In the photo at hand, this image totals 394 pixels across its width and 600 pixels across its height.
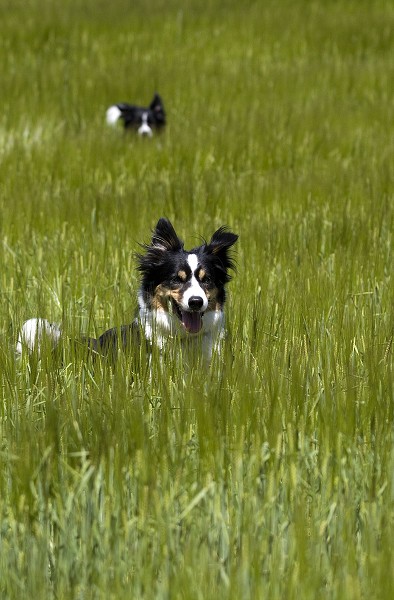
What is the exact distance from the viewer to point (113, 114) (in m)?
10.0

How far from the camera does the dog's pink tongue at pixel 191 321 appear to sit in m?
3.72

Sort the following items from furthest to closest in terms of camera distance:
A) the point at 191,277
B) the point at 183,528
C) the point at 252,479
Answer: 1. the point at 191,277
2. the point at 252,479
3. the point at 183,528

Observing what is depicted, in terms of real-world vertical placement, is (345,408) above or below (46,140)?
below

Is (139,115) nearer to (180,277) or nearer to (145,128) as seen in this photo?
(145,128)

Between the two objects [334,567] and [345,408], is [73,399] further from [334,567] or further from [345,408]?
[334,567]

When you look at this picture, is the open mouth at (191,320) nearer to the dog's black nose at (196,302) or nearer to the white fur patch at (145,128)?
the dog's black nose at (196,302)

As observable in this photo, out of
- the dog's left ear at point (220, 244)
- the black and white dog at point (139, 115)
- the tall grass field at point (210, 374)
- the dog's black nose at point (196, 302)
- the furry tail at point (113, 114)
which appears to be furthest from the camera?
the furry tail at point (113, 114)

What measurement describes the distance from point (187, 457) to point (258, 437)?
19 centimetres

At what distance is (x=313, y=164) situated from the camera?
7.39m

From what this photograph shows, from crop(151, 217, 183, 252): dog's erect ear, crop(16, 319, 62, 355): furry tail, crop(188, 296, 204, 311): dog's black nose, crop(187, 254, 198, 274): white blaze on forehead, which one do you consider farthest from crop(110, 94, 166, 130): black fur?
crop(16, 319, 62, 355): furry tail

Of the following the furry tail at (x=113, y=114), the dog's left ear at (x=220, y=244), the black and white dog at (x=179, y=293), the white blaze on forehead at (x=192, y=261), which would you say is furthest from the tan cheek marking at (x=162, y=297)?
the furry tail at (x=113, y=114)

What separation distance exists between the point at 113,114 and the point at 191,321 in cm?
662

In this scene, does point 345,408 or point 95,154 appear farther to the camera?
point 95,154

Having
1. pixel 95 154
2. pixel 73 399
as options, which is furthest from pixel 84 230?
pixel 73 399
